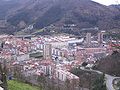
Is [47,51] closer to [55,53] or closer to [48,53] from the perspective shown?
[48,53]

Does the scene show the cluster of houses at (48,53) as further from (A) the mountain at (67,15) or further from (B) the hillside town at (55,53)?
(A) the mountain at (67,15)

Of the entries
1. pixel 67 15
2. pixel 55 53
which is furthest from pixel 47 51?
pixel 67 15

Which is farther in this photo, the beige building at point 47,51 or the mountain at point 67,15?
the mountain at point 67,15

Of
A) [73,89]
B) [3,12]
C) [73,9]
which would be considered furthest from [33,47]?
[3,12]

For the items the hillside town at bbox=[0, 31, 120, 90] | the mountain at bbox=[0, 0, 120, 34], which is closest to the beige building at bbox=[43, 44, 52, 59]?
the hillside town at bbox=[0, 31, 120, 90]

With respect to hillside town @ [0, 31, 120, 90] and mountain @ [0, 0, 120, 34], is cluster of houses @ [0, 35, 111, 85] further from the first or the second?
mountain @ [0, 0, 120, 34]

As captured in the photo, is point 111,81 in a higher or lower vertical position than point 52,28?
lower

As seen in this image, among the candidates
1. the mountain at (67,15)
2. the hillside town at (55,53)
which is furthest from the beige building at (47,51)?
the mountain at (67,15)

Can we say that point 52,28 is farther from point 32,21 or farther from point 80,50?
point 80,50
